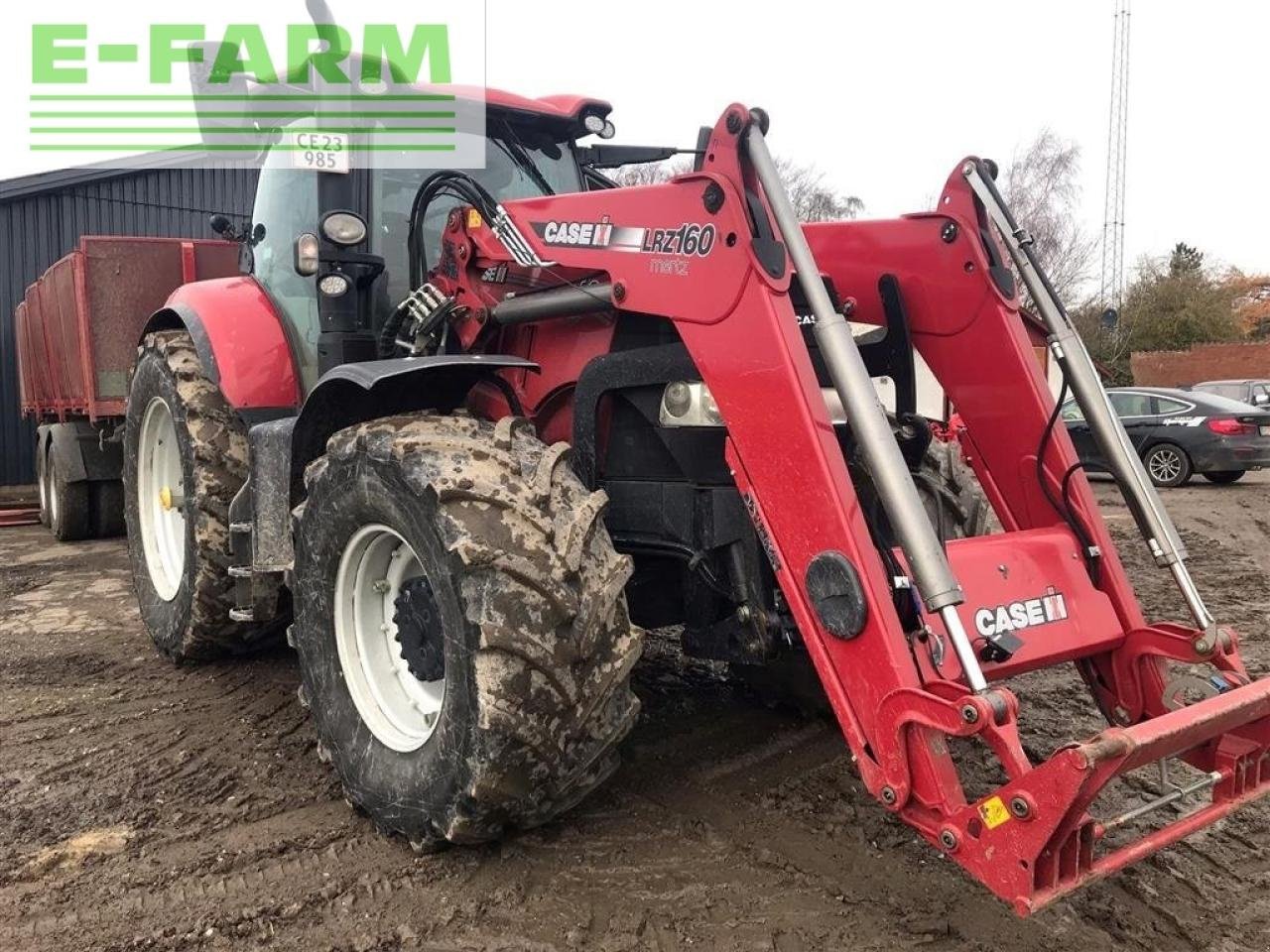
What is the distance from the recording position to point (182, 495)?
4.43 meters

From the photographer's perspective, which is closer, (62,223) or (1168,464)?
(62,223)

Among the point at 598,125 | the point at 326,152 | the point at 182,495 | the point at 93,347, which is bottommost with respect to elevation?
the point at 182,495

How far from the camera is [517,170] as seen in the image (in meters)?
4.02

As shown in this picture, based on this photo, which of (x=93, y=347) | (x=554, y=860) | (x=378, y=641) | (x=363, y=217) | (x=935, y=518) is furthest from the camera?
(x=93, y=347)

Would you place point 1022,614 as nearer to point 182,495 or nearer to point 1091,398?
point 1091,398

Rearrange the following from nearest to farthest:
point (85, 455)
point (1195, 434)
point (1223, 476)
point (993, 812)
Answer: point (993, 812) < point (85, 455) < point (1195, 434) < point (1223, 476)

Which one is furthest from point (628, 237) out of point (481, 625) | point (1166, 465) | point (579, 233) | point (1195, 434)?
point (1166, 465)

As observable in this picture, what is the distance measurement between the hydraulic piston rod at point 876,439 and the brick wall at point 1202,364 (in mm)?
29564

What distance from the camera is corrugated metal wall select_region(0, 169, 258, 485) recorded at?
1284 cm

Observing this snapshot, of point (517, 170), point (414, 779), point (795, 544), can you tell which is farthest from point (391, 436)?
point (517, 170)

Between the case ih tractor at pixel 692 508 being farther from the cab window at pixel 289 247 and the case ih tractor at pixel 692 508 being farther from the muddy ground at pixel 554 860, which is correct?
the muddy ground at pixel 554 860

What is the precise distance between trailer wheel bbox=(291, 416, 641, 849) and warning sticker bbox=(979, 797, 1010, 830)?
90cm

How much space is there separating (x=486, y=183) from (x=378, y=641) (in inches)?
74.0

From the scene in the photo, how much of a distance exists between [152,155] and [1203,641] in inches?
554
